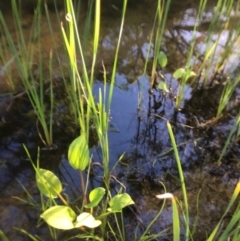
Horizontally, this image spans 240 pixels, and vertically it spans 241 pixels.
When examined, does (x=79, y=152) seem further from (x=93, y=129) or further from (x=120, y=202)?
(x=93, y=129)

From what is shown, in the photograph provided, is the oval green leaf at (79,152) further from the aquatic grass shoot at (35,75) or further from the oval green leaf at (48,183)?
the aquatic grass shoot at (35,75)

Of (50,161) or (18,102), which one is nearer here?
(50,161)

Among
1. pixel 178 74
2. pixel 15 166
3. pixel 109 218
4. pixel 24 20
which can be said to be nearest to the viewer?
pixel 109 218

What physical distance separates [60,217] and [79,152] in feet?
0.42

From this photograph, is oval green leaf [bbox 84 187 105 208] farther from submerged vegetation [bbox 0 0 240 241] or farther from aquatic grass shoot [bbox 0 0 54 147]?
aquatic grass shoot [bbox 0 0 54 147]

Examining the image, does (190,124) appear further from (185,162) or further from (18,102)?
(18,102)

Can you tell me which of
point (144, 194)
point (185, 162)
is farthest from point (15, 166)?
point (185, 162)

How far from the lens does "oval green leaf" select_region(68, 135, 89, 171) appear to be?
25.8 inches

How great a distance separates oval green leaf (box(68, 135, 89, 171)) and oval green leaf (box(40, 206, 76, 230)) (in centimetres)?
10

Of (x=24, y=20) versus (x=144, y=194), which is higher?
(x=24, y=20)

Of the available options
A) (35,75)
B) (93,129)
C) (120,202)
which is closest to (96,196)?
(120,202)

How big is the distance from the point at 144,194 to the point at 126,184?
0.17 feet

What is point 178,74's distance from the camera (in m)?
1.12

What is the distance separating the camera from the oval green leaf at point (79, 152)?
0.66 meters
